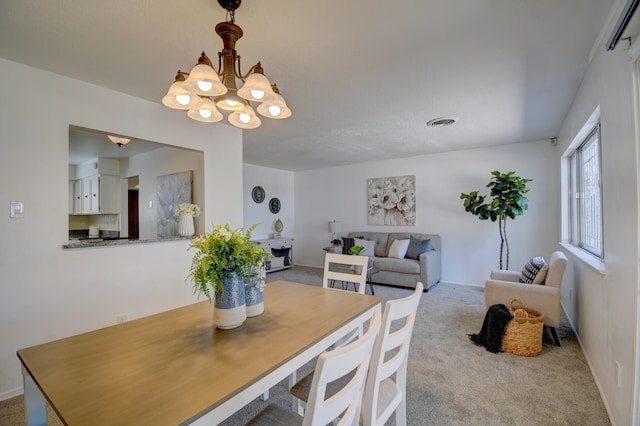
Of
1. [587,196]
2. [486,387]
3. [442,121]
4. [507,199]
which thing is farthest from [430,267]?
[486,387]

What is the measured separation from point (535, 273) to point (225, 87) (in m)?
3.34

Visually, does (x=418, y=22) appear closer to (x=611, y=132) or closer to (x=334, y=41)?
(x=334, y=41)

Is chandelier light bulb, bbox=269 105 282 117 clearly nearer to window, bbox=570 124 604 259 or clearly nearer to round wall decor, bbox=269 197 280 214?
window, bbox=570 124 604 259

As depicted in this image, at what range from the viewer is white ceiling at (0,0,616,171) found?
154 centimetres

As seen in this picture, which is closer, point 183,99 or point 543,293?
point 183,99

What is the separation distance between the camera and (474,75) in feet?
7.53

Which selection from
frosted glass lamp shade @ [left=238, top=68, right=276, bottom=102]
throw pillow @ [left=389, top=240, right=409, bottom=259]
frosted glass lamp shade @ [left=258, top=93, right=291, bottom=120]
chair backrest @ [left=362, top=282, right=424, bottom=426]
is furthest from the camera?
throw pillow @ [left=389, top=240, right=409, bottom=259]

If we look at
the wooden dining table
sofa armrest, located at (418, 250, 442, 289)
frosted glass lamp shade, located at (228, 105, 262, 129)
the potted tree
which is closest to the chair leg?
the potted tree

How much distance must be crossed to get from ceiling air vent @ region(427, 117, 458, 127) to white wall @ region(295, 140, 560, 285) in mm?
1769

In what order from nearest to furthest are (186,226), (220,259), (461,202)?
(220,259)
(186,226)
(461,202)

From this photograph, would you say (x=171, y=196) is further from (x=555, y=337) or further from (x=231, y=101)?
(x=555, y=337)

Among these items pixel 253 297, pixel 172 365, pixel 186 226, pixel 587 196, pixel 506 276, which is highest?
pixel 587 196

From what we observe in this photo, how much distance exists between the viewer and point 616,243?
64.6 inches

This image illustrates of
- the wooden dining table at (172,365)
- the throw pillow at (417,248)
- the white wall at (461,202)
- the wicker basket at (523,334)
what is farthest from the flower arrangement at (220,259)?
the white wall at (461,202)
